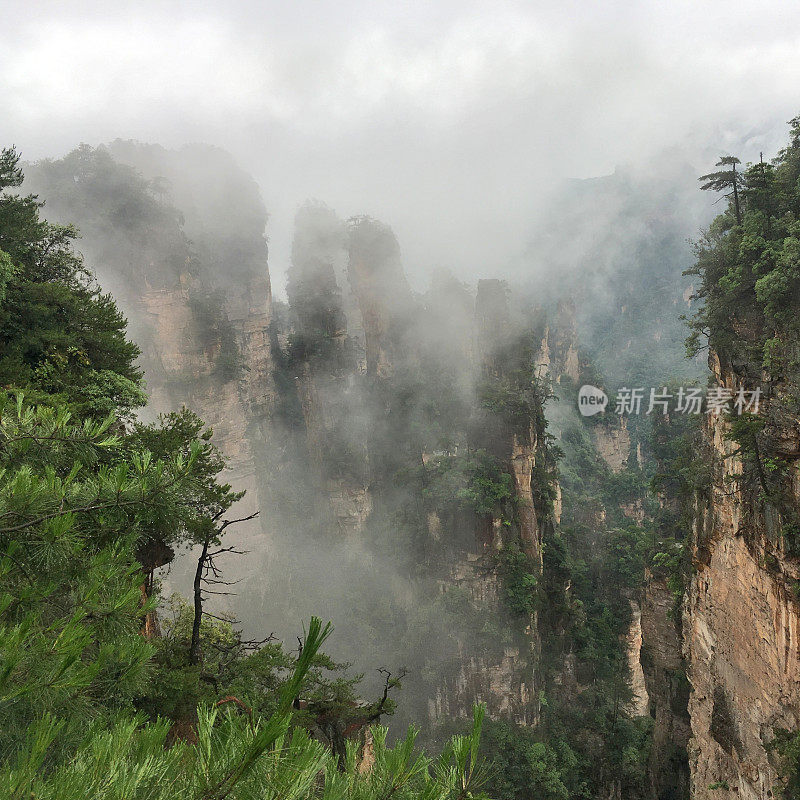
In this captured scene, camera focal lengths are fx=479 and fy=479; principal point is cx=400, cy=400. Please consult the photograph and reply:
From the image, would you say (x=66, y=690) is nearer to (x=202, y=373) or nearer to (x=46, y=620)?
(x=46, y=620)

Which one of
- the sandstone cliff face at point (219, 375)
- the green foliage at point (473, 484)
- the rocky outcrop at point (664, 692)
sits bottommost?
the rocky outcrop at point (664, 692)

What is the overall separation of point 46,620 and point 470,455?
638 inches

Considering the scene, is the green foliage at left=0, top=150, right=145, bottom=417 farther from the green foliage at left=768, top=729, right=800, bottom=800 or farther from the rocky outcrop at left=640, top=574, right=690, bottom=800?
the rocky outcrop at left=640, top=574, right=690, bottom=800

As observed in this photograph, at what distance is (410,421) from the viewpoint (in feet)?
68.2

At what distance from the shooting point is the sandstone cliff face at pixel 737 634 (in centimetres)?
682

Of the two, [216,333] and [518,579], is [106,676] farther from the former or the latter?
[216,333]

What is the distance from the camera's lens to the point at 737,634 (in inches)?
319

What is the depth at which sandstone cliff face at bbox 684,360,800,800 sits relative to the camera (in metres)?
6.82

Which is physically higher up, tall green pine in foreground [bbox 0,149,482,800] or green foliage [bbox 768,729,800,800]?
tall green pine in foreground [bbox 0,149,482,800]

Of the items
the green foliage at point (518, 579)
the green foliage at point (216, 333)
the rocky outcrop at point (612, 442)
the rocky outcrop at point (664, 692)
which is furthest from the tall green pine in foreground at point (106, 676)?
the rocky outcrop at point (612, 442)

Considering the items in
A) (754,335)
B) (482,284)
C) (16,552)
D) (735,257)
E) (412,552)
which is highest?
(482,284)

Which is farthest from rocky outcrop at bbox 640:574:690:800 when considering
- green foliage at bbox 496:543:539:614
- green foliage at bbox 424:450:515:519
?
green foliage at bbox 424:450:515:519

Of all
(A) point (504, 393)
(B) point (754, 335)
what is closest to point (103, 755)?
(B) point (754, 335)

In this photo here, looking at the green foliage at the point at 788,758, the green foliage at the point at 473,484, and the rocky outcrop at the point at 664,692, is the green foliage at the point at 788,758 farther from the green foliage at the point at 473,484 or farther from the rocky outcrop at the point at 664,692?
the green foliage at the point at 473,484
